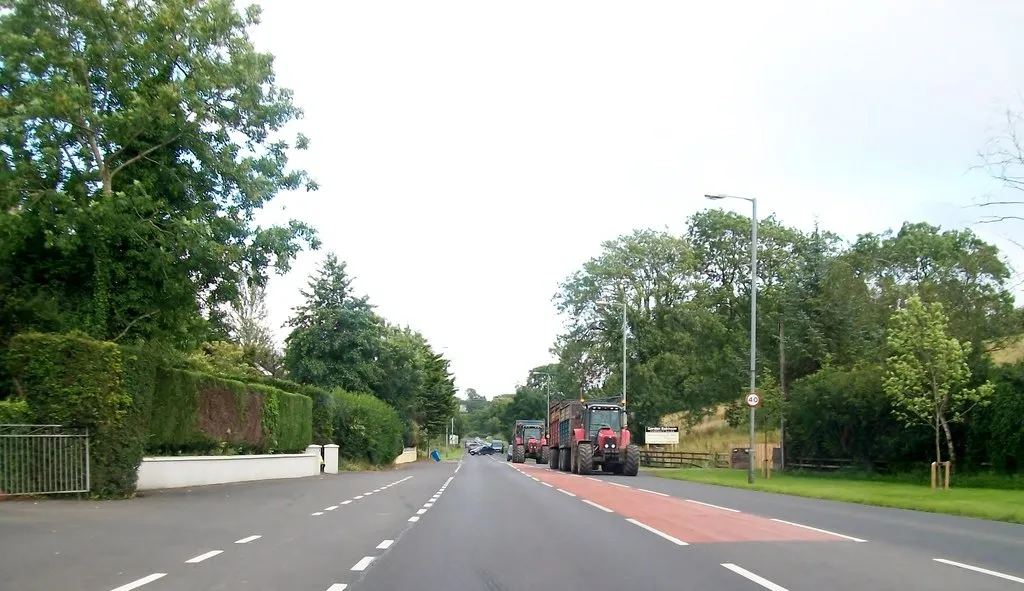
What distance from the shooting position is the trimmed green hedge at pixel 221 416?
25.5 metres

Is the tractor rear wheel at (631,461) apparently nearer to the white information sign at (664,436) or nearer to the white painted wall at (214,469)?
the white information sign at (664,436)

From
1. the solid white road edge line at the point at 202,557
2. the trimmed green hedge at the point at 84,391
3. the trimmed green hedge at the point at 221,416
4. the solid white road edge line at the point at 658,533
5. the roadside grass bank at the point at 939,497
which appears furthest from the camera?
the trimmed green hedge at the point at 221,416

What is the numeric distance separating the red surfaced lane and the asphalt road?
5cm

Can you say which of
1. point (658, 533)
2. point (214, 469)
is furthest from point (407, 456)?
point (658, 533)

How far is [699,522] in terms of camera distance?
1628cm

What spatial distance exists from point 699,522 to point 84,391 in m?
13.2

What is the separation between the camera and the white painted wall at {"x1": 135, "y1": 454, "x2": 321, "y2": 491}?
24031 millimetres

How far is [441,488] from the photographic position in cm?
2923

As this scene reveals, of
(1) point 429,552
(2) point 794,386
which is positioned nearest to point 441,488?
(1) point 429,552

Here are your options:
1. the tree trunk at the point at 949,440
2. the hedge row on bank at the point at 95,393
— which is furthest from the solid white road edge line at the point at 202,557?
the tree trunk at the point at 949,440

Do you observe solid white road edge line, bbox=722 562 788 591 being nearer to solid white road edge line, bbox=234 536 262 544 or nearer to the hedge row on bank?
solid white road edge line, bbox=234 536 262 544

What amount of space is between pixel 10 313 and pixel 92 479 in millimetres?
7219

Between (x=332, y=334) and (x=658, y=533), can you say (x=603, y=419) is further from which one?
(x=658, y=533)

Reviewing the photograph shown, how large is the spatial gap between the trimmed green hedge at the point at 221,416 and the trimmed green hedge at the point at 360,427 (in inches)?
306
